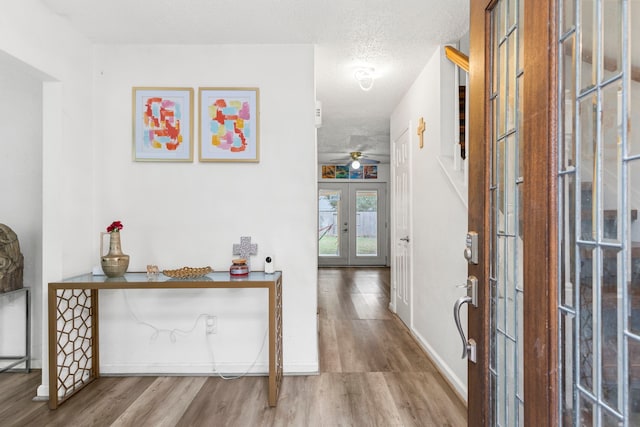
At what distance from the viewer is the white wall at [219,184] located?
8.86ft

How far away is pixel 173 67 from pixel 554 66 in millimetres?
2676

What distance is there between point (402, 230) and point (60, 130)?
3.21 meters

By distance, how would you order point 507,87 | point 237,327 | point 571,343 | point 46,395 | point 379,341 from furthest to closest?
point 379,341
point 237,327
point 46,395
point 507,87
point 571,343

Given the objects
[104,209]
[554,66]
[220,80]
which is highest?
[220,80]

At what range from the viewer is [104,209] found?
270 cm

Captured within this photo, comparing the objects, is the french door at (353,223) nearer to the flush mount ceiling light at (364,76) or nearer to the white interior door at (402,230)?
the white interior door at (402,230)

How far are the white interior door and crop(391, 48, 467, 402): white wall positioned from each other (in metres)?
0.21

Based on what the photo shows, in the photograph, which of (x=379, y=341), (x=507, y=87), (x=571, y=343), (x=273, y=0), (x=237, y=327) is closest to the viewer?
(x=571, y=343)

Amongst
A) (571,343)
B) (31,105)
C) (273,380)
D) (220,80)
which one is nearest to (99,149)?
(31,105)

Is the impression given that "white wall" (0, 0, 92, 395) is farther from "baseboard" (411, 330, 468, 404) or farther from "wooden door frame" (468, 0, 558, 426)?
"baseboard" (411, 330, 468, 404)

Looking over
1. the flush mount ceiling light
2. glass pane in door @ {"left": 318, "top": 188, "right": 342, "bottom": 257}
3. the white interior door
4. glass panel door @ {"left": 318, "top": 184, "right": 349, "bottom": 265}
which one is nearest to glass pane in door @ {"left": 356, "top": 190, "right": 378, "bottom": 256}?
glass panel door @ {"left": 318, "top": 184, "right": 349, "bottom": 265}

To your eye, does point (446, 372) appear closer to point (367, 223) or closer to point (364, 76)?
point (364, 76)

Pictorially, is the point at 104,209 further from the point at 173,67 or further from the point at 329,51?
the point at 329,51

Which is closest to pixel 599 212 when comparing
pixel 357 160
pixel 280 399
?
pixel 280 399
